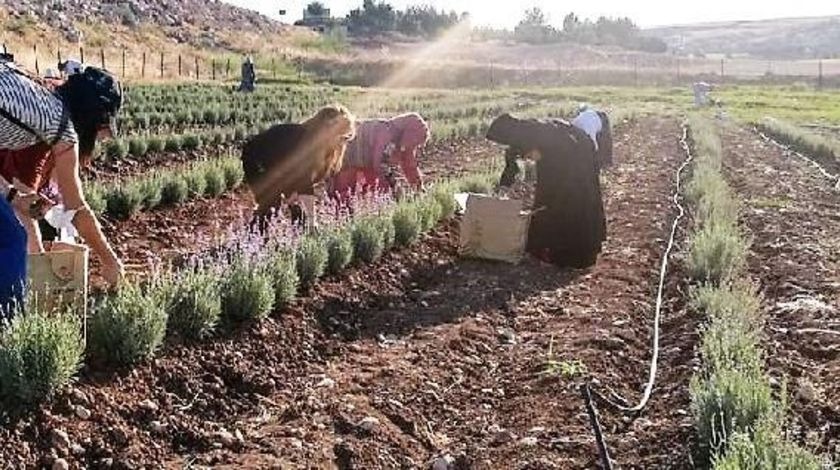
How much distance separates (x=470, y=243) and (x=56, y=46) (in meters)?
48.2

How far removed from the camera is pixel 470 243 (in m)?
8.57

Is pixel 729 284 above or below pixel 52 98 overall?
below

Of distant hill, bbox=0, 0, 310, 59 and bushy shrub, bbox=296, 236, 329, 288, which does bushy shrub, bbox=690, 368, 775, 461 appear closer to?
bushy shrub, bbox=296, 236, 329, 288

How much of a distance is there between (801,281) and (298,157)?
3.92 m

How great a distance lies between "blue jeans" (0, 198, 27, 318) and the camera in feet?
13.5

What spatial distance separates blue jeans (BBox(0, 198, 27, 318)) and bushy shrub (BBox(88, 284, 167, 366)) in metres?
0.45

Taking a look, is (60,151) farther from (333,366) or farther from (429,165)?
(429,165)

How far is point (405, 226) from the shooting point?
8438 mm

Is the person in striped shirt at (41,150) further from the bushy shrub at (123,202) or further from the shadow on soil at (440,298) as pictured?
the bushy shrub at (123,202)

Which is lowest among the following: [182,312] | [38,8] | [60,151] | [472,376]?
[472,376]

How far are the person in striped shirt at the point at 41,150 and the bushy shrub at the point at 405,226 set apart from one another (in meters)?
3.50

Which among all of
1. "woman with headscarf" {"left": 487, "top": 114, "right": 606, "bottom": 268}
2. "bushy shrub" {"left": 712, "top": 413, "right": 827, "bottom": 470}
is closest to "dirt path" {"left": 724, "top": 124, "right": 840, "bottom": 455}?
"bushy shrub" {"left": 712, "top": 413, "right": 827, "bottom": 470}

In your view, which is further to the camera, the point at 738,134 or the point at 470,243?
the point at 738,134

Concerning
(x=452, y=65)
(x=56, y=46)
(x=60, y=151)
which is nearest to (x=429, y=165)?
(x=60, y=151)
